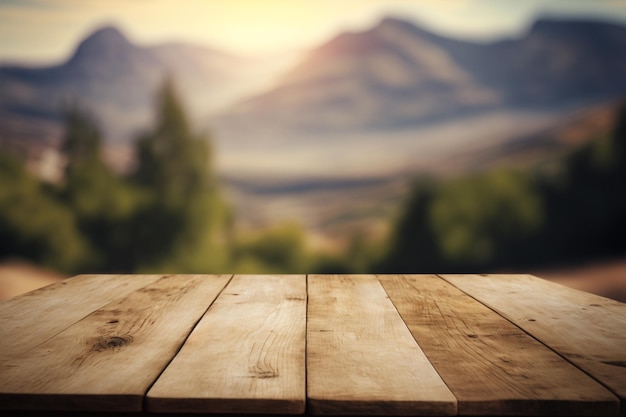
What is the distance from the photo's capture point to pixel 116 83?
1365 cm

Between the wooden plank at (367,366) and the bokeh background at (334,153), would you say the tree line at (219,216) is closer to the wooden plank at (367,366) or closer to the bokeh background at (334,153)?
the bokeh background at (334,153)

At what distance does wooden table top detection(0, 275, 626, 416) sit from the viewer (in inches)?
28.8

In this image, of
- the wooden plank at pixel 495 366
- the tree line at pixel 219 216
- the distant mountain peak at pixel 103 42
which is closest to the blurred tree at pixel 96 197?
the tree line at pixel 219 216

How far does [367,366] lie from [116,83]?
14.0m

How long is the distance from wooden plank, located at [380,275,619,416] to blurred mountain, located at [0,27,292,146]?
11.6 m

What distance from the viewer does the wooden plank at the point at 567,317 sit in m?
0.87

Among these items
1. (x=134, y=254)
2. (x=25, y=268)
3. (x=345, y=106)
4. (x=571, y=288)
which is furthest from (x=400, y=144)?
(x=571, y=288)

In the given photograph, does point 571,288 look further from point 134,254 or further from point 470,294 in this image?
point 134,254

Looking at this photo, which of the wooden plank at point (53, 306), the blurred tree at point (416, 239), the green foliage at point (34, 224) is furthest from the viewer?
the blurred tree at point (416, 239)

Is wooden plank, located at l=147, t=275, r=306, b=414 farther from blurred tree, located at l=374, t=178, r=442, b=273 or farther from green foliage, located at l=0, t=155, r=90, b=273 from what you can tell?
green foliage, located at l=0, t=155, r=90, b=273

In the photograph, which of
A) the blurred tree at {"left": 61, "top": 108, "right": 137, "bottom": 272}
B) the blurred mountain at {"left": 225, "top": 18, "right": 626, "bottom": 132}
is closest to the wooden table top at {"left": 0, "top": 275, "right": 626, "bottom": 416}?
the blurred mountain at {"left": 225, "top": 18, "right": 626, "bottom": 132}

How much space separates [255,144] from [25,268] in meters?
6.11

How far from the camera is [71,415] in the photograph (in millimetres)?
756

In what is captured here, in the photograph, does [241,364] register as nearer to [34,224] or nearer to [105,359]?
[105,359]
